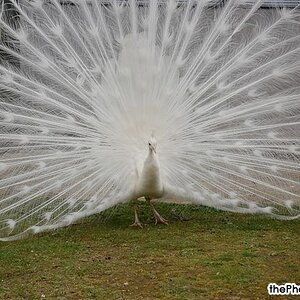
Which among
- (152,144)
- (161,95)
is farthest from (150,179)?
(161,95)

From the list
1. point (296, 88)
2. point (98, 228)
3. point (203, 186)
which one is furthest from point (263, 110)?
point (98, 228)

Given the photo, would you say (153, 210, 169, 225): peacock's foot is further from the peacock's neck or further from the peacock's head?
the peacock's head

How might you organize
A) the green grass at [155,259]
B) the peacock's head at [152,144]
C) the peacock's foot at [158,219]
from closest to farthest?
the green grass at [155,259] → the peacock's head at [152,144] → the peacock's foot at [158,219]

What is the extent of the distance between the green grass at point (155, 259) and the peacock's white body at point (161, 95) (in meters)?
0.37

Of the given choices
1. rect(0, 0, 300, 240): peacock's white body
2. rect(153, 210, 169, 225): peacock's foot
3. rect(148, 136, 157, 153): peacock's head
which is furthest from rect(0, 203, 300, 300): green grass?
rect(148, 136, 157, 153): peacock's head

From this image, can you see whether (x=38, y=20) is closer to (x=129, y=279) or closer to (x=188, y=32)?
(x=188, y=32)

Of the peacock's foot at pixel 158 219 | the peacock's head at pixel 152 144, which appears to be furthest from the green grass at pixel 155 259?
the peacock's head at pixel 152 144

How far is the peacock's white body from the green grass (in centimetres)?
37

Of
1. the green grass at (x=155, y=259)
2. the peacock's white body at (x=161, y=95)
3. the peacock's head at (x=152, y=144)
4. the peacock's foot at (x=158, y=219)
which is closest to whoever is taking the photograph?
the green grass at (x=155, y=259)

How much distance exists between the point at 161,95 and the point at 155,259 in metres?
1.62

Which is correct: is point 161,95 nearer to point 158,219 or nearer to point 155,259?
point 158,219

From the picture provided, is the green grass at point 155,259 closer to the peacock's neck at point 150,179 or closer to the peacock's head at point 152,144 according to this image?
the peacock's neck at point 150,179

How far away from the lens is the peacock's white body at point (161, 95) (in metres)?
6.32

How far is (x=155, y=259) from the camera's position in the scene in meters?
5.50
